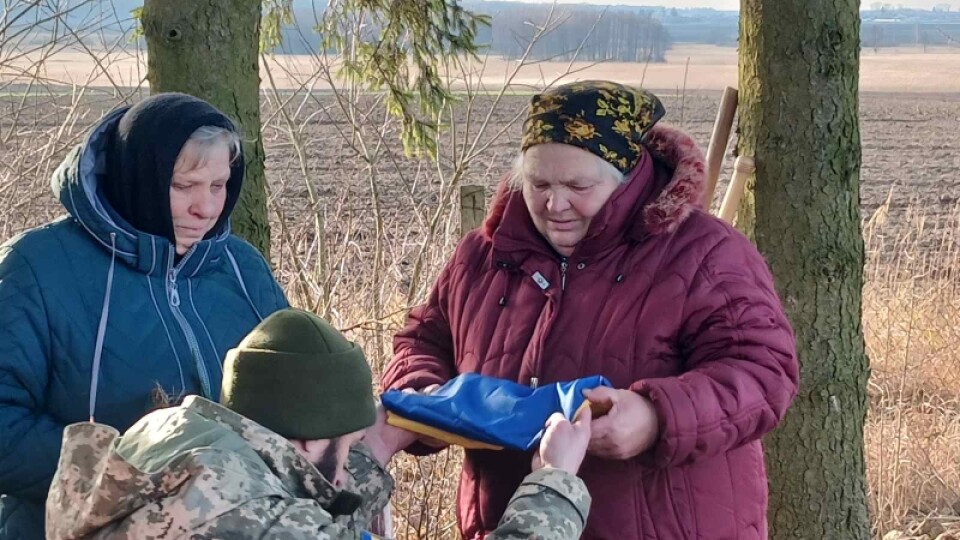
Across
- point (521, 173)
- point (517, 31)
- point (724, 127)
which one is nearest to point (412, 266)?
point (517, 31)

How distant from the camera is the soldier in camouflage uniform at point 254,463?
1.54m

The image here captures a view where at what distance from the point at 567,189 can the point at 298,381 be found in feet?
3.50

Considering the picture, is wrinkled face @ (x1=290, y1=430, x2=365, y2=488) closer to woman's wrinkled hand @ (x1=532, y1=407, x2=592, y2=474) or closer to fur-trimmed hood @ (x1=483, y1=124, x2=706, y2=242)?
woman's wrinkled hand @ (x1=532, y1=407, x2=592, y2=474)

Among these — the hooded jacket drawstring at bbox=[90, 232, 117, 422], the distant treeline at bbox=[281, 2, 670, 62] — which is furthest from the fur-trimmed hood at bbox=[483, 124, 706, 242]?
the distant treeline at bbox=[281, 2, 670, 62]

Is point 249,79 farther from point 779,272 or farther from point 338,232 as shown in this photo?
point 338,232

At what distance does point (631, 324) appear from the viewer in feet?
8.32

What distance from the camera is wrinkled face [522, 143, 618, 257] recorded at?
2.59 meters

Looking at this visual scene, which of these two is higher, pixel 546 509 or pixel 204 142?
pixel 204 142

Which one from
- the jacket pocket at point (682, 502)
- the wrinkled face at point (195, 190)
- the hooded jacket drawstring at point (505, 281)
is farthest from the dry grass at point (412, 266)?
the jacket pocket at point (682, 502)

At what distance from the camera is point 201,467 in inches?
60.2

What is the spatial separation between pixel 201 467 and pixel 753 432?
1.37 meters

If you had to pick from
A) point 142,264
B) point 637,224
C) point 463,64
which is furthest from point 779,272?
point 142,264

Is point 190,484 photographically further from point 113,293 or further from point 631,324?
point 631,324

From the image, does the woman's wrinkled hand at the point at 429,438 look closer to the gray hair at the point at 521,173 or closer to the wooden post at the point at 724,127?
the gray hair at the point at 521,173
